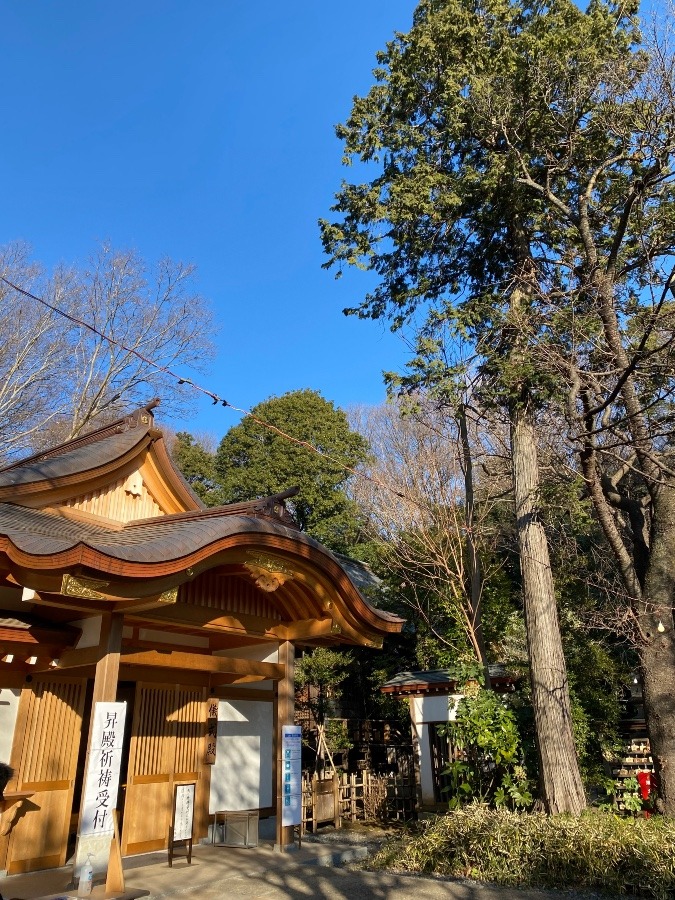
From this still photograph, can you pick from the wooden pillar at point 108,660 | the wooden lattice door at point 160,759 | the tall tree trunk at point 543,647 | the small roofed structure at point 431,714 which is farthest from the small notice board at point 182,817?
the small roofed structure at point 431,714

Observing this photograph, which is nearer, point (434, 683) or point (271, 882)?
point (271, 882)

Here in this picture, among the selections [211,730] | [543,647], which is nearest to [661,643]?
[543,647]

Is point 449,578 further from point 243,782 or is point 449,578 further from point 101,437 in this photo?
point 101,437

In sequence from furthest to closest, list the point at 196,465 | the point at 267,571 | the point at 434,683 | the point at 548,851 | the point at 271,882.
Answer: the point at 196,465 → the point at 434,683 → the point at 267,571 → the point at 548,851 → the point at 271,882

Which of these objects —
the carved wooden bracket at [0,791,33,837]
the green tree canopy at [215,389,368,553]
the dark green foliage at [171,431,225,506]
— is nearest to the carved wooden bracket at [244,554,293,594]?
the carved wooden bracket at [0,791,33,837]

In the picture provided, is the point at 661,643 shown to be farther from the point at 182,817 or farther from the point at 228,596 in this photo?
the point at 182,817

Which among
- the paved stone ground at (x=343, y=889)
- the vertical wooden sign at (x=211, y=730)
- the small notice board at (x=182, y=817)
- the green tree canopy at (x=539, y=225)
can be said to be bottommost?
the paved stone ground at (x=343, y=889)

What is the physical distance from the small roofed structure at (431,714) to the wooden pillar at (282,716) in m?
4.76

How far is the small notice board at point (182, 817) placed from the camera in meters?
7.11

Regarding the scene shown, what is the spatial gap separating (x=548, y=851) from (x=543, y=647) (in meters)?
2.73

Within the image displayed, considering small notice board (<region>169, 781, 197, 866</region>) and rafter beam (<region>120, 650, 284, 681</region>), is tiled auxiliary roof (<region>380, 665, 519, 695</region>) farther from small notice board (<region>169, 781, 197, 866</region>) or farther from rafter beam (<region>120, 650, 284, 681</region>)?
small notice board (<region>169, 781, 197, 866</region>)

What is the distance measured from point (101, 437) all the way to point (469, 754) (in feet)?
25.3

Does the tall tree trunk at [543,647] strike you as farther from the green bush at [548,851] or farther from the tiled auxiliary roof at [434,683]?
the tiled auxiliary roof at [434,683]

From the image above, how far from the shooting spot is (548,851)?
6492 mm
